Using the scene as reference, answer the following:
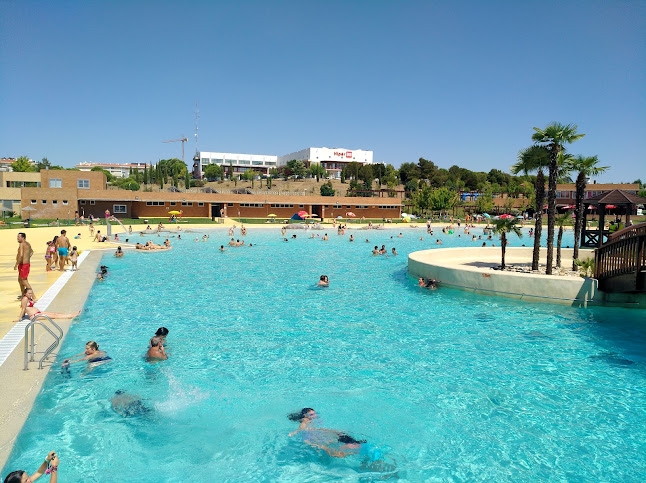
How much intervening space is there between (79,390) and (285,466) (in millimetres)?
4355

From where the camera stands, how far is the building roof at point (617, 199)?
19672 mm

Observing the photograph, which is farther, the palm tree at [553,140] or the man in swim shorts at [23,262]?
the palm tree at [553,140]

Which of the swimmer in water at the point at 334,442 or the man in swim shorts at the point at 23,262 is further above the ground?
the man in swim shorts at the point at 23,262

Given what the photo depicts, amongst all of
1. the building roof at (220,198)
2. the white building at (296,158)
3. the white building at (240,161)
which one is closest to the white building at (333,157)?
the white building at (296,158)

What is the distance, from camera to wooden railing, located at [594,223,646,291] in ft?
41.1

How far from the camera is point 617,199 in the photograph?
20.1m

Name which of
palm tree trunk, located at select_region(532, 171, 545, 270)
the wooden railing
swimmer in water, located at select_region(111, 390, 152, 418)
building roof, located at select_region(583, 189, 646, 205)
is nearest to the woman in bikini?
swimmer in water, located at select_region(111, 390, 152, 418)

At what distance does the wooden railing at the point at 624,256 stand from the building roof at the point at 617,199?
270 inches

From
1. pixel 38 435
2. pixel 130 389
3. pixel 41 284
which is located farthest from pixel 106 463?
pixel 41 284

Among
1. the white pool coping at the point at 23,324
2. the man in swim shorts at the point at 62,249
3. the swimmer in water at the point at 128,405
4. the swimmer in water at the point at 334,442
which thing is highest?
the man in swim shorts at the point at 62,249

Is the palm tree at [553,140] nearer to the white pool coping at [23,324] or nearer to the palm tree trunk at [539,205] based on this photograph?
the palm tree trunk at [539,205]

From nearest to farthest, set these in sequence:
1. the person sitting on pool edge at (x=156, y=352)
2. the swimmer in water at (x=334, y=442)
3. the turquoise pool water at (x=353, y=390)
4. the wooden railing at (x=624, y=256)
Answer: the turquoise pool water at (x=353, y=390) < the swimmer in water at (x=334, y=442) < the person sitting on pool edge at (x=156, y=352) < the wooden railing at (x=624, y=256)

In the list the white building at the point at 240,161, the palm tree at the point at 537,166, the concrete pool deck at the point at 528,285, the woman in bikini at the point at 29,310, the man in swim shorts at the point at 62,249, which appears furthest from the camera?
the white building at the point at 240,161

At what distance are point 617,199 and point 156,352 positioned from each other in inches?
Answer: 821
